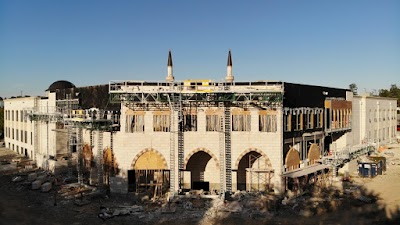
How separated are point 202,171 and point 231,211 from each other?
10.1 metres

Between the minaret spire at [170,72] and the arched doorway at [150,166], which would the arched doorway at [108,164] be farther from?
the minaret spire at [170,72]

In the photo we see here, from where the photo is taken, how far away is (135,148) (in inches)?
1559

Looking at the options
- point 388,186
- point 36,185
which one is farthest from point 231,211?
point 36,185

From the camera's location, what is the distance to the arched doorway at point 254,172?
3969 centimetres

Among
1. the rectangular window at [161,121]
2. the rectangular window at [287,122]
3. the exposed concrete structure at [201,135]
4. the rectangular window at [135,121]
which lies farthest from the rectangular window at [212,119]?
the rectangular window at [287,122]

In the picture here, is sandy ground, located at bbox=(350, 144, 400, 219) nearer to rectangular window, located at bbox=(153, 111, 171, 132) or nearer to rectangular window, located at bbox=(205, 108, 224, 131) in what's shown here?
rectangular window, located at bbox=(205, 108, 224, 131)

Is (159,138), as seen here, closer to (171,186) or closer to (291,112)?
(171,186)

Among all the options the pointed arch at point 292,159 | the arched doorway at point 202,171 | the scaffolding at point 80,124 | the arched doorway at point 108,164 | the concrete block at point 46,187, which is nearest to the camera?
the pointed arch at point 292,159

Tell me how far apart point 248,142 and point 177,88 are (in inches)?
413

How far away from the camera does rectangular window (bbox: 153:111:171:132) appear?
3981cm

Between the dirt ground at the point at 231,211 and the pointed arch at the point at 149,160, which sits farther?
the pointed arch at the point at 149,160

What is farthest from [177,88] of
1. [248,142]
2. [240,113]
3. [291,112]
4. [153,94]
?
[291,112]

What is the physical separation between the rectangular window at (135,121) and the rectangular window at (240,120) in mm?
10952

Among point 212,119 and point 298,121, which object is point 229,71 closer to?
point 212,119
